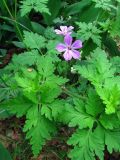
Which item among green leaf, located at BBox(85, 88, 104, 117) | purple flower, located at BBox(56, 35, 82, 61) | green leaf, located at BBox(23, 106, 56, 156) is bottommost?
green leaf, located at BBox(23, 106, 56, 156)

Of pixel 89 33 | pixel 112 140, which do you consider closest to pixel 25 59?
pixel 89 33

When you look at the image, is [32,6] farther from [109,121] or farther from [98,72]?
[109,121]

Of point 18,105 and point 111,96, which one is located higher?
point 111,96

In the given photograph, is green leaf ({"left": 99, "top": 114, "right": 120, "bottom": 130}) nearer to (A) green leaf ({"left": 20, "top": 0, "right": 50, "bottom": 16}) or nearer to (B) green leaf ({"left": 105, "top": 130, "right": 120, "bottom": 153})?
(B) green leaf ({"left": 105, "top": 130, "right": 120, "bottom": 153})

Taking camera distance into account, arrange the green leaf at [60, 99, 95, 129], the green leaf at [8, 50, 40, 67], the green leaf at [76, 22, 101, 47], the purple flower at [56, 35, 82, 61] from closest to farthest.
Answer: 1. the green leaf at [60, 99, 95, 129]
2. the purple flower at [56, 35, 82, 61]
3. the green leaf at [8, 50, 40, 67]
4. the green leaf at [76, 22, 101, 47]

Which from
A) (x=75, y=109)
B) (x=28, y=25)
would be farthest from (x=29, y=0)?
(x=75, y=109)

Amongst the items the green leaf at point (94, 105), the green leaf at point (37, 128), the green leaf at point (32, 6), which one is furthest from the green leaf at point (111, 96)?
the green leaf at point (32, 6)

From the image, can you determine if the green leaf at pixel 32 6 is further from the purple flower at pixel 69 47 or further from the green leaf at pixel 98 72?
the green leaf at pixel 98 72

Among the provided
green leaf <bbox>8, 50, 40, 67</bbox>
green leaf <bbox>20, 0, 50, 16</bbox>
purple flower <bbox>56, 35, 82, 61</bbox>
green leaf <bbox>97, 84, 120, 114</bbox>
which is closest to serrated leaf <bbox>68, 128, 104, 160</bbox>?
green leaf <bbox>97, 84, 120, 114</bbox>

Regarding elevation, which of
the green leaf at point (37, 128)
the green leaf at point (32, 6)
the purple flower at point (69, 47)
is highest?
the green leaf at point (32, 6)

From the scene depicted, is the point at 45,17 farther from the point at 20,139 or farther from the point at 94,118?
the point at 94,118

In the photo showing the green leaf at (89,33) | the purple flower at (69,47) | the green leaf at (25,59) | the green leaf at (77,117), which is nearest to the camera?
the green leaf at (77,117)

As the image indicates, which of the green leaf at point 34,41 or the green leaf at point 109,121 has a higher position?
the green leaf at point 109,121

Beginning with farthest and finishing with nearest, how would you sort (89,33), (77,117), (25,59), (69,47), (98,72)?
(89,33), (25,59), (69,47), (98,72), (77,117)
